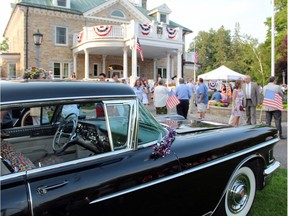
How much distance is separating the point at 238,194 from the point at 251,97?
19.9 ft

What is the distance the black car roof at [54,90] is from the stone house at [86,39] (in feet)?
63.2

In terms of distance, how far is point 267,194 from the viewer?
3.94 meters

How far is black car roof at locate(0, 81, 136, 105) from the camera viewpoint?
1.79 meters

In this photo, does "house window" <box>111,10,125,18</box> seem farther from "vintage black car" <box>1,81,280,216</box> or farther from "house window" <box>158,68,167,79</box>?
"vintage black car" <box>1,81,280,216</box>

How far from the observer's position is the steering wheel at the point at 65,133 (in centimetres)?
266

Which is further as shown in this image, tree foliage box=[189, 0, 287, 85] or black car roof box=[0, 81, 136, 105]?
tree foliage box=[189, 0, 287, 85]

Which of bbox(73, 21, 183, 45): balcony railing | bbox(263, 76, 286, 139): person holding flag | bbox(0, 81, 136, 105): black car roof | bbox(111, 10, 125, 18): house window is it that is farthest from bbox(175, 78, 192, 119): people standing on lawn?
bbox(111, 10, 125, 18): house window

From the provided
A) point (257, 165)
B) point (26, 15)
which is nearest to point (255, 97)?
point (257, 165)

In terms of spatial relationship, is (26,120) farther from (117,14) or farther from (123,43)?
(117,14)

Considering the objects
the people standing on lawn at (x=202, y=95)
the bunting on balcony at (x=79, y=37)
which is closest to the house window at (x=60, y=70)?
the bunting on balcony at (x=79, y=37)

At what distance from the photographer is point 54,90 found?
6.48ft

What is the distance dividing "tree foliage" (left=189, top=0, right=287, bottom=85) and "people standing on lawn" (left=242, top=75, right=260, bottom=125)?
23.5 meters

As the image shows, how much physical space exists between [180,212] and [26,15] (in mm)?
24513

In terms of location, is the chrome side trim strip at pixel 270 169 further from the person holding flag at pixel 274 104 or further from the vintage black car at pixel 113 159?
the person holding flag at pixel 274 104
